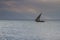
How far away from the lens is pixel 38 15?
41.5 meters

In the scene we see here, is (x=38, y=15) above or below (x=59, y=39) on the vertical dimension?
above

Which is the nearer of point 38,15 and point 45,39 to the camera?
point 45,39

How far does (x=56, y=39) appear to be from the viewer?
20.3m

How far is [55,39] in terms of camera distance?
20.3 m

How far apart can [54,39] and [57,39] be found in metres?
0.31

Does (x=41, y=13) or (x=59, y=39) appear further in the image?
(x=41, y=13)

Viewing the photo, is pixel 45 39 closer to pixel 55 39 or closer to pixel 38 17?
pixel 55 39

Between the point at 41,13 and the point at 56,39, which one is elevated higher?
the point at 41,13

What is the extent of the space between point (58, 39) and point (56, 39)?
34cm

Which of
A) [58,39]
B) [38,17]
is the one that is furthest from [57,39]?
[38,17]

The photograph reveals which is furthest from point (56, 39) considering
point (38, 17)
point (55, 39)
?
point (38, 17)

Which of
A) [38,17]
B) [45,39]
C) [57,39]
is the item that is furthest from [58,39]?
[38,17]

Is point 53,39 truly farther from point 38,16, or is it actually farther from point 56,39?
point 38,16

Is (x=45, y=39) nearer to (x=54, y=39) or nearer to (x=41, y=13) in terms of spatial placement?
(x=54, y=39)
